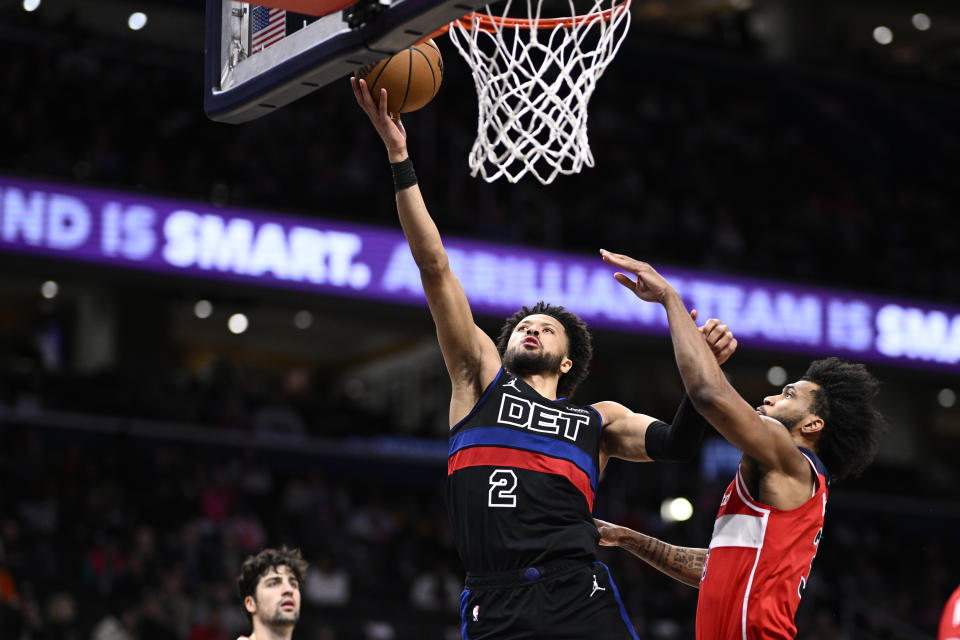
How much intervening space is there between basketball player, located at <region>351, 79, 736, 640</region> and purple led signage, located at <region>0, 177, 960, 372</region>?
877 cm

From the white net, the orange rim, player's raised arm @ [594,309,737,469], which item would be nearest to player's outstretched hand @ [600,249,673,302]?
player's raised arm @ [594,309,737,469]

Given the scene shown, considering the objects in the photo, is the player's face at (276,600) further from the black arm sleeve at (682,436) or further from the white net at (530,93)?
the black arm sleeve at (682,436)

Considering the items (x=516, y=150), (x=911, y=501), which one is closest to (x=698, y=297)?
(x=911, y=501)

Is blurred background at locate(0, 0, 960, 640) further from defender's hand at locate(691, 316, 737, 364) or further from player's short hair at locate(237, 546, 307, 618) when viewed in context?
defender's hand at locate(691, 316, 737, 364)

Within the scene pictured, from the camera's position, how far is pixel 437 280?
13.3 ft

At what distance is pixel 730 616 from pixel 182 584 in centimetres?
741

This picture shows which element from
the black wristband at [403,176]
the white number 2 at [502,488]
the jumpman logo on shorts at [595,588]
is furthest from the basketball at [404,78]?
the jumpman logo on shorts at [595,588]

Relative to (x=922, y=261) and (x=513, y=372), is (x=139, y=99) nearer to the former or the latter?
(x=922, y=261)

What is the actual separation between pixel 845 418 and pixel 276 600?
277cm

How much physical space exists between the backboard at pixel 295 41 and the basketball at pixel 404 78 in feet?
1.09

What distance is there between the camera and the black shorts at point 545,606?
3.84 meters

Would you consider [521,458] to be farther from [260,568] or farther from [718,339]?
[260,568]

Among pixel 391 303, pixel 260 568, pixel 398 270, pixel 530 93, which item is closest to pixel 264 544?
pixel 391 303

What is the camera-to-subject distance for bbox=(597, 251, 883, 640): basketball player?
384 centimetres
